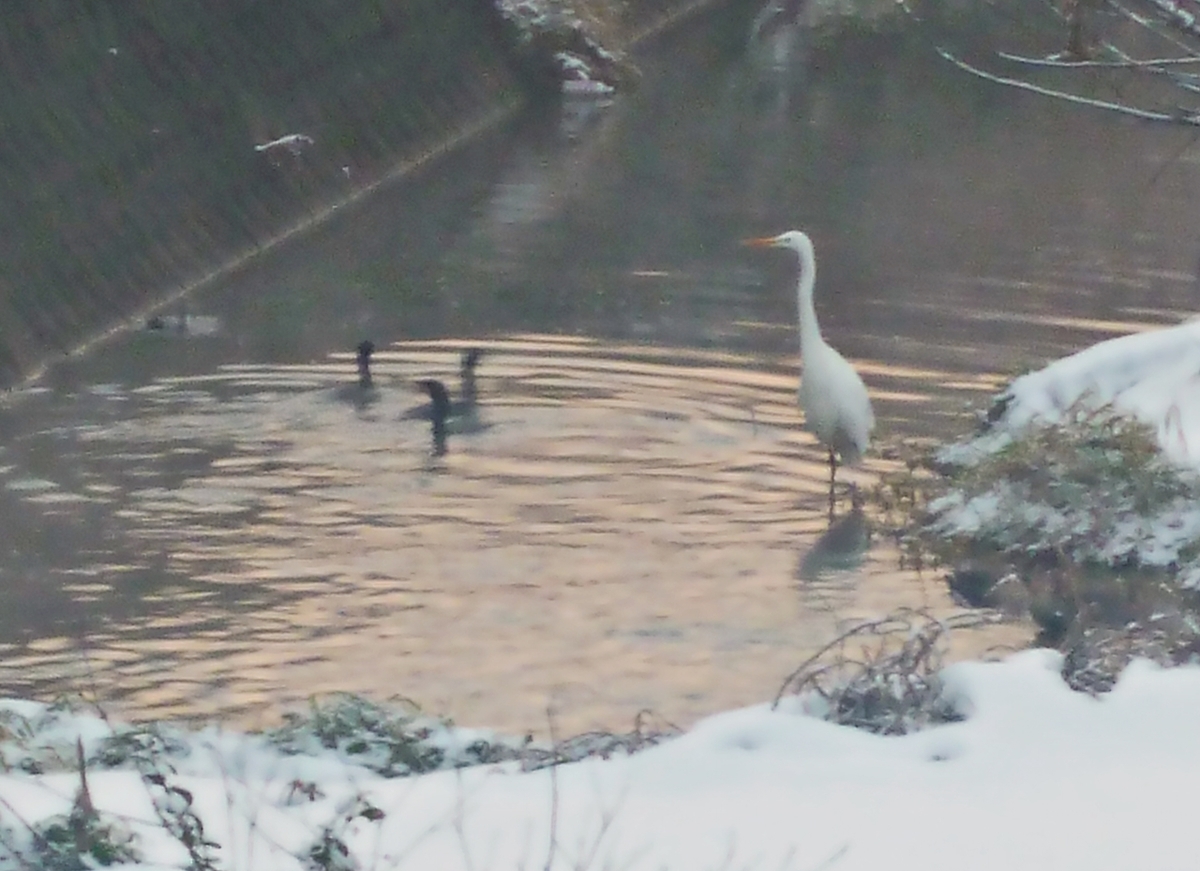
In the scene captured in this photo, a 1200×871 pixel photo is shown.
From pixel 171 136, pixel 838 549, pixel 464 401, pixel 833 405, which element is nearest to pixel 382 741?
pixel 838 549

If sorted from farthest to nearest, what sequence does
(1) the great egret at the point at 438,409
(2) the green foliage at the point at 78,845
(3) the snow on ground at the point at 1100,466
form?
(1) the great egret at the point at 438,409
(3) the snow on ground at the point at 1100,466
(2) the green foliage at the point at 78,845

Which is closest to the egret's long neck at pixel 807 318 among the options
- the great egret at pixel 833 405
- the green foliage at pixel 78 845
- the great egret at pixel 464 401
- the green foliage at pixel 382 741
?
the great egret at pixel 833 405

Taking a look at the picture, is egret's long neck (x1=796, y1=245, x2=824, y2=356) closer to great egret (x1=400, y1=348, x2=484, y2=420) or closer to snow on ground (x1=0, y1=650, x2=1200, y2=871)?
great egret (x1=400, y1=348, x2=484, y2=420)

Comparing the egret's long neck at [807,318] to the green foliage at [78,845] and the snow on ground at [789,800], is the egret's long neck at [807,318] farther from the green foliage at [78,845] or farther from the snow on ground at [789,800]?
the green foliage at [78,845]

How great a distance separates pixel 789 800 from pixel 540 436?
7.87m

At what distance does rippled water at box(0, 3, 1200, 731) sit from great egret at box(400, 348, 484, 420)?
14cm

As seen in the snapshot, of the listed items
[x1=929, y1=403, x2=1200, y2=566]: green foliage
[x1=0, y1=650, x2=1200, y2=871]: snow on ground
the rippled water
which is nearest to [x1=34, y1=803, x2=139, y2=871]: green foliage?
[x1=0, y1=650, x2=1200, y2=871]: snow on ground

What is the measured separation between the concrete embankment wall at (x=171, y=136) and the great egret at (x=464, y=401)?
110 inches

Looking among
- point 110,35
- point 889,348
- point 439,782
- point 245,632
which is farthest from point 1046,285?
point 439,782

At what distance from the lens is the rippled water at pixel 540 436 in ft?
31.9

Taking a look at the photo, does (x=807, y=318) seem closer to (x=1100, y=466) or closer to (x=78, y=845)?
(x=1100, y=466)

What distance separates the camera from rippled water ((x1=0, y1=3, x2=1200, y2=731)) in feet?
31.9

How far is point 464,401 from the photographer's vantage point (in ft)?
46.3

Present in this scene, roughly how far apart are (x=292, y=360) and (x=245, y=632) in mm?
5805
